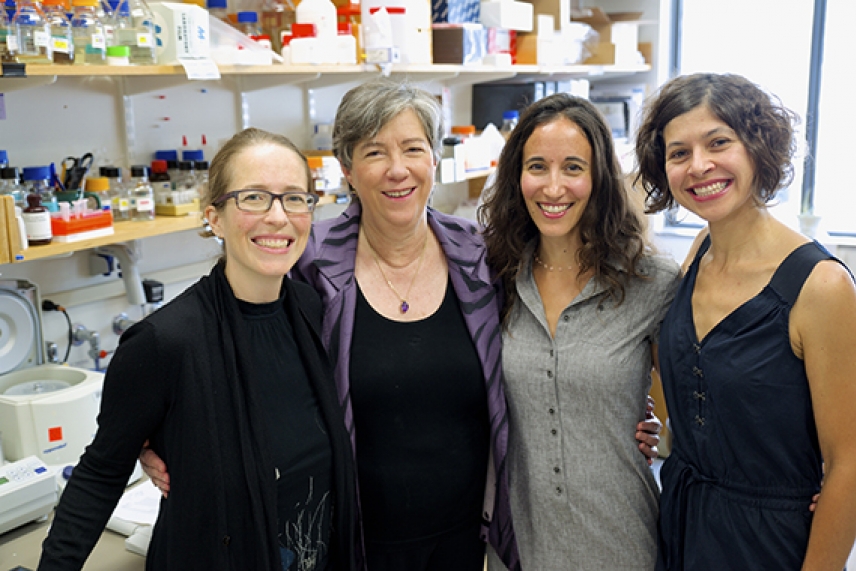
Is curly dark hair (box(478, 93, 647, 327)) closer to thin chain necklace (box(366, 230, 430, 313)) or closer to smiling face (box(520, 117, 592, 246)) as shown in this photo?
smiling face (box(520, 117, 592, 246))

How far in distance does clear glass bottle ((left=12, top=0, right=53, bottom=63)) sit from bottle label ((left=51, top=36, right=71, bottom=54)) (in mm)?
18

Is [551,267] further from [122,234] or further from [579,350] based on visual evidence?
[122,234]

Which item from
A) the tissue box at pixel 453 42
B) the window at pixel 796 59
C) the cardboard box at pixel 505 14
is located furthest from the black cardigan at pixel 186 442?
the window at pixel 796 59

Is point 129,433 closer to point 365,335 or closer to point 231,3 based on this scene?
point 365,335

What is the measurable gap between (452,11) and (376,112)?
175 cm

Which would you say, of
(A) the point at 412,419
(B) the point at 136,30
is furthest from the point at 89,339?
(A) the point at 412,419

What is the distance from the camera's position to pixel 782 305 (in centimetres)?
134

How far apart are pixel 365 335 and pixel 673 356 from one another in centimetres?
62

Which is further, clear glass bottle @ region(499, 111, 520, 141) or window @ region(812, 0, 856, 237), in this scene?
window @ region(812, 0, 856, 237)

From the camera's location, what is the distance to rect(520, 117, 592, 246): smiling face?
1.64m

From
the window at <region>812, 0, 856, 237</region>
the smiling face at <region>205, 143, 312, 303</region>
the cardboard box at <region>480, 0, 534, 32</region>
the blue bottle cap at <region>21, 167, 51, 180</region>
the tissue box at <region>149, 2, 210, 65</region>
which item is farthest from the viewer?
the window at <region>812, 0, 856, 237</region>

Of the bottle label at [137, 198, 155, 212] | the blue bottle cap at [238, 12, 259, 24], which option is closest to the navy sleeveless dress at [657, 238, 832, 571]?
the bottle label at [137, 198, 155, 212]

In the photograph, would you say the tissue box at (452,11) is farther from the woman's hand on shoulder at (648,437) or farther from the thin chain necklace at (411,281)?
the woman's hand on shoulder at (648,437)

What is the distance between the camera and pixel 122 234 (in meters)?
1.98
